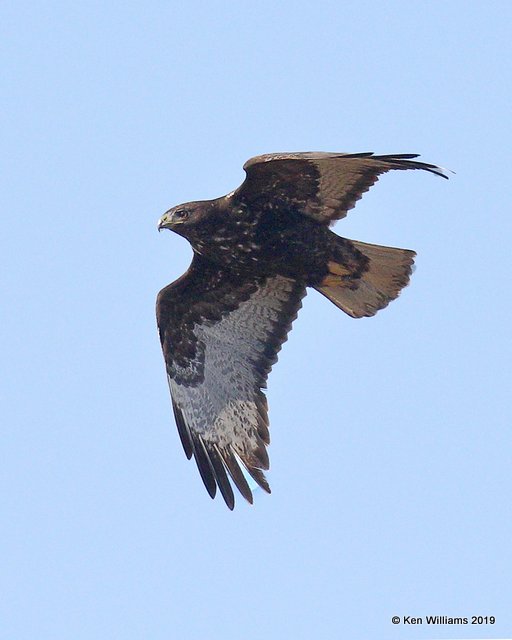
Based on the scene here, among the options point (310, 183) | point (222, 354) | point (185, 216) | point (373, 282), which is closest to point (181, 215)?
point (185, 216)

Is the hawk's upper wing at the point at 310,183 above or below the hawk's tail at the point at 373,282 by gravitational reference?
above

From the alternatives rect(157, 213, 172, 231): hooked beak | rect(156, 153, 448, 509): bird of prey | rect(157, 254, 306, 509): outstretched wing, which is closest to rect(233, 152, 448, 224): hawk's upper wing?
rect(156, 153, 448, 509): bird of prey

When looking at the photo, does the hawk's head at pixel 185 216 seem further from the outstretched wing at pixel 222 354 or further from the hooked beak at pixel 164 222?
the outstretched wing at pixel 222 354

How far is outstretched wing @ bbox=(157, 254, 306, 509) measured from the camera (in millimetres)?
12734

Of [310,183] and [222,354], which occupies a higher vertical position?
[310,183]

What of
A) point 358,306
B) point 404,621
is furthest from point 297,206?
point 404,621

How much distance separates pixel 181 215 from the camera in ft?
39.0

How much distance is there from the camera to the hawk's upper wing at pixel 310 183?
37.2 ft

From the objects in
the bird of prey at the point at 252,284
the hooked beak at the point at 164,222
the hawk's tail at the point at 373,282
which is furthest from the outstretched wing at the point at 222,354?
the hooked beak at the point at 164,222

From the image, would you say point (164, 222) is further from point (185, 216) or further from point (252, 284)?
point (252, 284)

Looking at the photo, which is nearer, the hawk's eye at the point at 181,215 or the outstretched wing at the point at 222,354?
the hawk's eye at the point at 181,215

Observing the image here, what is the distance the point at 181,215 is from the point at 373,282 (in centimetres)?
192

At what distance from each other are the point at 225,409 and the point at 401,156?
3.56 metres

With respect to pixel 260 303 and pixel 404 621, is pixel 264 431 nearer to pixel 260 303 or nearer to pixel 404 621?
pixel 260 303
